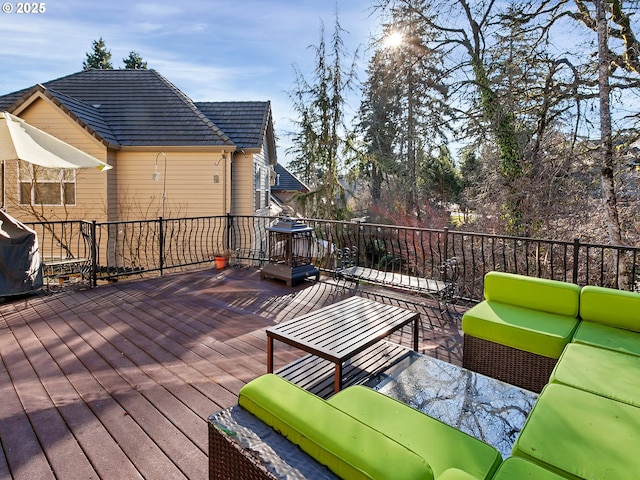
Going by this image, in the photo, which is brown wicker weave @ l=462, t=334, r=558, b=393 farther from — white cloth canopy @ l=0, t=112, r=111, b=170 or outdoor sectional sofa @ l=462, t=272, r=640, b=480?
white cloth canopy @ l=0, t=112, r=111, b=170

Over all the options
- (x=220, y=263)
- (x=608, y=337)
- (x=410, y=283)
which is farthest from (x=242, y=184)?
(x=608, y=337)

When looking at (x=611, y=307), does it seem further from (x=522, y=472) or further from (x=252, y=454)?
(x=252, y=454)

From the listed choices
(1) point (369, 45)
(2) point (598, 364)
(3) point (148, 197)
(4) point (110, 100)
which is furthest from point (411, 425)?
(4) point (110, 100)

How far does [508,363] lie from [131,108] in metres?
10.9

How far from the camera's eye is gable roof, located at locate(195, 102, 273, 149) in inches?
379

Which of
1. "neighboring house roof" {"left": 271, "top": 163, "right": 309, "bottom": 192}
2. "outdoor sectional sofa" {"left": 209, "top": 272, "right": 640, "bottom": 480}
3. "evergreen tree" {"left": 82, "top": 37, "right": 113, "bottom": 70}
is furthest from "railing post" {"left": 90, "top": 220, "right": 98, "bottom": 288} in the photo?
"evergreen tree" {"left": 82, "top": 37, "right": 113, "bottom": 70}

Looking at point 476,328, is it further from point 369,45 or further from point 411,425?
point 369,45

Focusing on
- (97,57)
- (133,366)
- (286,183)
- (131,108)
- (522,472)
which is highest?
(97,57)

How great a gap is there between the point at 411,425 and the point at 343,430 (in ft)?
1.64

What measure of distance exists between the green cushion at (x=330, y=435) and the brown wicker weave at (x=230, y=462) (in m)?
0.11

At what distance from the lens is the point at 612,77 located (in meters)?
6.40

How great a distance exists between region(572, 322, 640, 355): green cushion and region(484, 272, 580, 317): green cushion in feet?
0.61

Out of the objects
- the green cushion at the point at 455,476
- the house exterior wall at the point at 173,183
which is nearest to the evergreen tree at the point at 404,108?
the house exterior wall at the point at 173,183

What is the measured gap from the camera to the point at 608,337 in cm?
235
